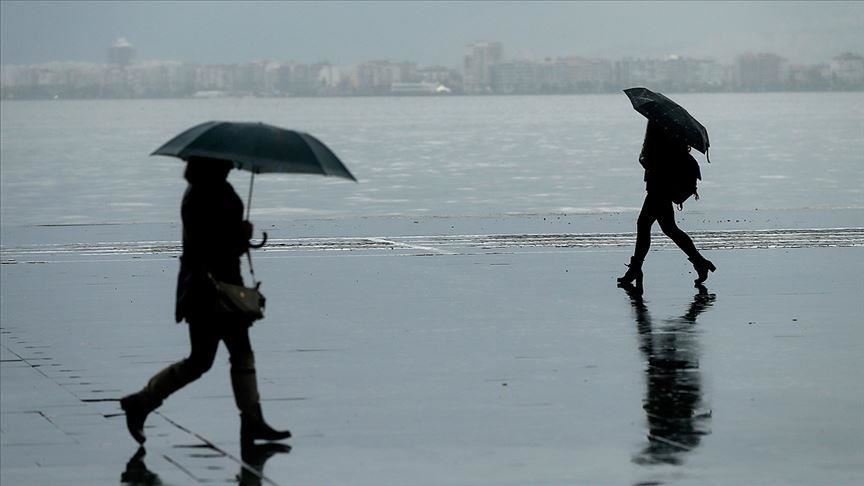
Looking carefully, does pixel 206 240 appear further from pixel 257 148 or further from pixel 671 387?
pixel 671 387

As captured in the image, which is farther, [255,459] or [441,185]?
[441,185]

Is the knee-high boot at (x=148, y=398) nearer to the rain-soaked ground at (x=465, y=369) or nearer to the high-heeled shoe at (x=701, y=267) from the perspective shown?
the rain-soaked ground at (x=465, y=369)

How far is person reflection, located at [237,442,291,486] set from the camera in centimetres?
855

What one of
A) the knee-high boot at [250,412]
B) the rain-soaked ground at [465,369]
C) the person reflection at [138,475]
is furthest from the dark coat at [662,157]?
the person reflection at [138,475]

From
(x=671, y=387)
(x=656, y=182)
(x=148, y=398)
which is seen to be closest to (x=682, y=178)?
(x=656, y=182)

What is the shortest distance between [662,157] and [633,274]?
1.07 metres

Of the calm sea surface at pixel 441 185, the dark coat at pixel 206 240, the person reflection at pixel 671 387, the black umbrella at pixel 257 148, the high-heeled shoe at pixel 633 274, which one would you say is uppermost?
the black umbrella at pixel 257 148

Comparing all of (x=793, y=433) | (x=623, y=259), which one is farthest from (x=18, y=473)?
(x=623, y=259)

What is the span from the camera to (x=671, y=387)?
37.2ft

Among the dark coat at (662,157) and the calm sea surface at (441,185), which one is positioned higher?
the dark coat at (662,157)

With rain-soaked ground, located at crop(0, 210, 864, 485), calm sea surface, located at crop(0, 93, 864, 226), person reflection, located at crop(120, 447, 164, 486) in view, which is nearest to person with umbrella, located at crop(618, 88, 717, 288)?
rain-soaked ground, located at crop(0, 210, 864, 485)

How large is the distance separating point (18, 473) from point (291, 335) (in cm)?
557

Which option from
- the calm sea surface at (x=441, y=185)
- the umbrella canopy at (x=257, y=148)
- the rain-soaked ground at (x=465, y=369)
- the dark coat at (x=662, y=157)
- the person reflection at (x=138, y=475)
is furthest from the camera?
the calm sea surface at (x=441, y=185)

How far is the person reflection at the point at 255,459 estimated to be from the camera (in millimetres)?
8547
